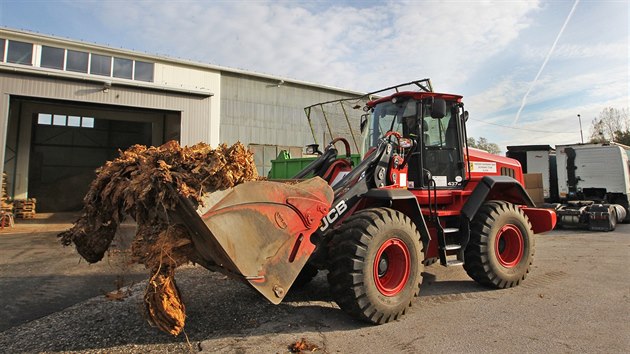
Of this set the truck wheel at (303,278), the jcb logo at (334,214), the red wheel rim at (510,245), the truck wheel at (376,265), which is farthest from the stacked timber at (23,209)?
the red wheel rim at (510,245)

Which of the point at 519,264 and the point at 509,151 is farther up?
the point at 509,151

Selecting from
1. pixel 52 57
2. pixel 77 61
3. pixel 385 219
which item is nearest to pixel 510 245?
pixel 385 219

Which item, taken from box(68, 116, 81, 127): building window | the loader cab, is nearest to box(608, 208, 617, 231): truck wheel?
the loader cab

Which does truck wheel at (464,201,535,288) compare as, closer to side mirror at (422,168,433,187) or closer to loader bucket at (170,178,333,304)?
side mirror at (422,168,433,187)

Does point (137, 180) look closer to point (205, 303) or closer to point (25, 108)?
point (205, 303)

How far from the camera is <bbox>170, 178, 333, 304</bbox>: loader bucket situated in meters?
3.12

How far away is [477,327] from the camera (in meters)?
4.11

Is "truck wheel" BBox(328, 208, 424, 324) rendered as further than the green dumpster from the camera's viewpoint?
No

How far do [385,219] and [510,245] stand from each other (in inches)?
115

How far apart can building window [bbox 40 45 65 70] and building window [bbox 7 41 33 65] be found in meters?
0.41

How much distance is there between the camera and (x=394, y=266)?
14.9 ft

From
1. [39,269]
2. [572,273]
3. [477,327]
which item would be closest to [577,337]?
[477,327]

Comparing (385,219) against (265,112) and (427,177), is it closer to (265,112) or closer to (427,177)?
(427,177)

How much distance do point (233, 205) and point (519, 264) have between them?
483 cm
